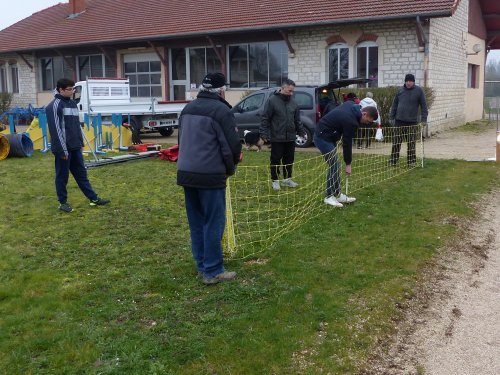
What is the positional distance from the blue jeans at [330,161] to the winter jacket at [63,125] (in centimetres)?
346

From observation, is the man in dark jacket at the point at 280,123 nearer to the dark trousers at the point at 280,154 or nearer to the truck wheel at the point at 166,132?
the dark trousers at the point at 280,154

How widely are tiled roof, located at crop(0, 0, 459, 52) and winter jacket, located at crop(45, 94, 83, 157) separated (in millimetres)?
12630

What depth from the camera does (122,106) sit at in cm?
1792

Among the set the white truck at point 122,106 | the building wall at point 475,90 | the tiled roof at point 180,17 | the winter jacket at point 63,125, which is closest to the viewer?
the winter jacket at point 63,125

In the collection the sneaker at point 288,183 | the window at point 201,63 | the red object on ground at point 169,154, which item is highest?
the window at point 201,63

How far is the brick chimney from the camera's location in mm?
31328

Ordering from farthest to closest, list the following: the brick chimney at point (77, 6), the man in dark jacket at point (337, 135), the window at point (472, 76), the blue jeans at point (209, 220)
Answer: the brick chimney at point (77, 6)
the window at point (472, 76)
the man in dark jacket at point (337, 135)
the blue jeans at point (209, 220)

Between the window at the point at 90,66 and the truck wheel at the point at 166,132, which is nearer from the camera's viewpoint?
the truck wheel at the point at 166,132

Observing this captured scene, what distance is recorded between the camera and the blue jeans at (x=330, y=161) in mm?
8383

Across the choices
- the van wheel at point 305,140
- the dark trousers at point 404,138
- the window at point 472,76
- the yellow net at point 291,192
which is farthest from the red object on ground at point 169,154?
the window at point 472,76

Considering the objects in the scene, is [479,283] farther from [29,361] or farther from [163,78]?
[163,78]

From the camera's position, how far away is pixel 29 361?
399cm

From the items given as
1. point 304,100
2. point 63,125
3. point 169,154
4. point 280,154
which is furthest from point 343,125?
point 304,100

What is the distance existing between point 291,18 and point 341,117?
45.1 feet
